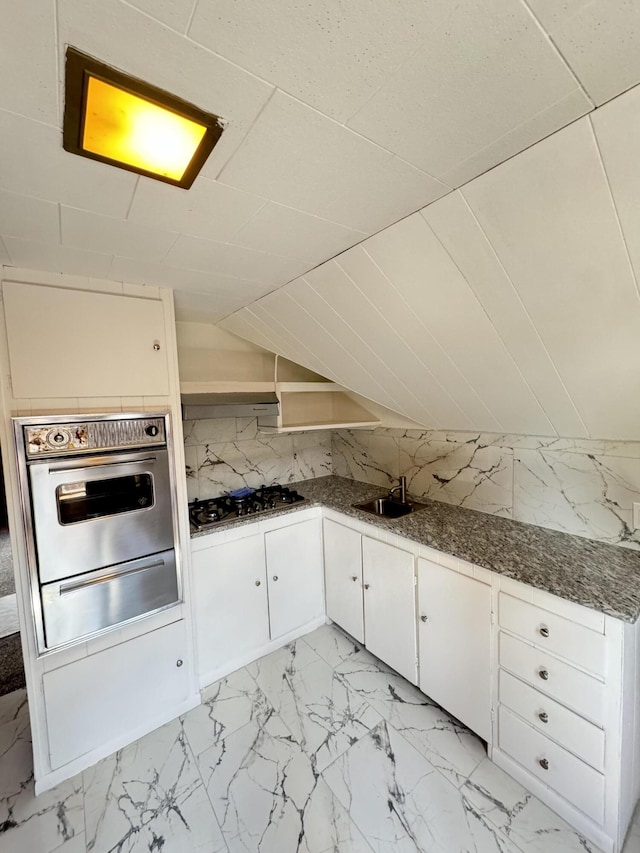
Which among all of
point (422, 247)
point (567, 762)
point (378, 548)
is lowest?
point (567, 762)

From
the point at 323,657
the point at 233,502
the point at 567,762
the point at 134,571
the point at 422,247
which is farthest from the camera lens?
the point at 233,502

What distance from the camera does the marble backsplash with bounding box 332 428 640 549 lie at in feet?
5.67

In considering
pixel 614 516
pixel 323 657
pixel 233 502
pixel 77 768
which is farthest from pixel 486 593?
pixel 77 768

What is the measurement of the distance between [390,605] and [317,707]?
0.67 m

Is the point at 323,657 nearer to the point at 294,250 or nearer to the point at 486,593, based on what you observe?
the point at 486,593

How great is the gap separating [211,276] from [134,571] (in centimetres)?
149

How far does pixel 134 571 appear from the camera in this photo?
5.93 feet

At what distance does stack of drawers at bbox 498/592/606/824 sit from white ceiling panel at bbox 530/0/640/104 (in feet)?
5.24

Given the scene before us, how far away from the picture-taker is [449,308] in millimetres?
1405

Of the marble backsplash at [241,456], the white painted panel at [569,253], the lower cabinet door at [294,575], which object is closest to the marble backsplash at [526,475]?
the white painted panel at [569,253]

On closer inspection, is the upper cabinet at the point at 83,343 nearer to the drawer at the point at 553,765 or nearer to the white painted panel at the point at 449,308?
the white painted panel at the point at 449,308

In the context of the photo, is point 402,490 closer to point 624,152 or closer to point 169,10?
point 624,152

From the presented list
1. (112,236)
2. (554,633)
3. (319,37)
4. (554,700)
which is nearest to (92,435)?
(112,236)

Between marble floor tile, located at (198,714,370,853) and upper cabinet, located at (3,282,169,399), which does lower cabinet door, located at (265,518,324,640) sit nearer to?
marble floor tile, located at (198,714,370,853)
